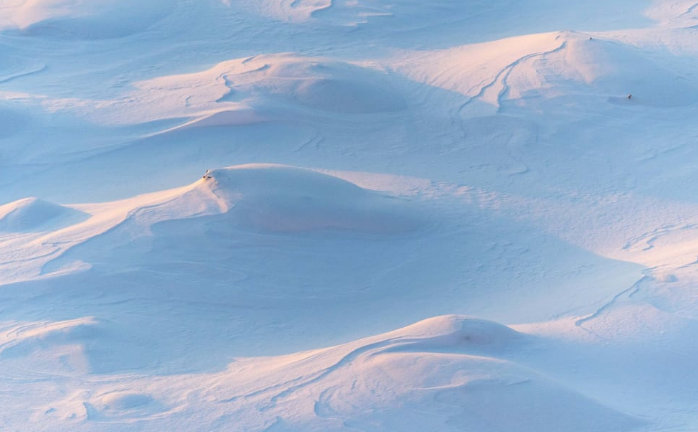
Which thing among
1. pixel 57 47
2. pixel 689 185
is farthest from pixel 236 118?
pixel 689 185

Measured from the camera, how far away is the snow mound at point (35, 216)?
→ 6746 mm

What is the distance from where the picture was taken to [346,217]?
658 centimetres

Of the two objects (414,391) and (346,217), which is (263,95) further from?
(414,391)

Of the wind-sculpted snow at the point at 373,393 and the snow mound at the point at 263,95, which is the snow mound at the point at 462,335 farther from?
the snow mound at the point at 263,95

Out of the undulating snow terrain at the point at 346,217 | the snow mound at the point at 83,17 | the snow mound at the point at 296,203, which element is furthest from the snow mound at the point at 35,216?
the snow mound at the point at 83,17

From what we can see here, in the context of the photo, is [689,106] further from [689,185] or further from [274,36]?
[274,36]

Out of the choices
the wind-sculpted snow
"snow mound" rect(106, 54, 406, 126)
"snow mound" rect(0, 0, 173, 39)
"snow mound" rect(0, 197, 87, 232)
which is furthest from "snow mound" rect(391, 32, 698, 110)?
"snow mound" rect(0, 197, 87, 232)

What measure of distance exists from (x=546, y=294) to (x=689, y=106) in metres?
3.88

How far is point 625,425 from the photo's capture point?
14.6 feet

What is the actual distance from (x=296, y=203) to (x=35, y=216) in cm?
231

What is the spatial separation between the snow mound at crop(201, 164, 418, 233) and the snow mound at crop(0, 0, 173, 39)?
4.90 m

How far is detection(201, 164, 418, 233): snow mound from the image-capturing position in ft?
21.2

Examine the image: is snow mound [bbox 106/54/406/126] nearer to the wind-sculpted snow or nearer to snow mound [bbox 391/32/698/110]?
snow mound [bbox 391/32/698/110]

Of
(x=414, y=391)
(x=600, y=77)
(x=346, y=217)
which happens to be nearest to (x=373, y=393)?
(x=414, y=391)
